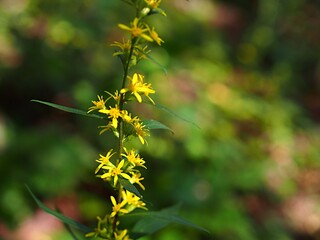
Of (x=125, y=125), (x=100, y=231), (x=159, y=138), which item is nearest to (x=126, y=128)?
(x=125, y=125)

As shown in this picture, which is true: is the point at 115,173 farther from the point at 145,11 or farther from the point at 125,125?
the point at 145,11

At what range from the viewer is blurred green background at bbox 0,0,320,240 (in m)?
4.32

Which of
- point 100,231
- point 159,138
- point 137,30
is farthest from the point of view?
point 159,138

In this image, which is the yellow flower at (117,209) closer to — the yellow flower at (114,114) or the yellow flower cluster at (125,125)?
the yellow flower cluster at (125,125)

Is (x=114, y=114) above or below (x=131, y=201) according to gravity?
above

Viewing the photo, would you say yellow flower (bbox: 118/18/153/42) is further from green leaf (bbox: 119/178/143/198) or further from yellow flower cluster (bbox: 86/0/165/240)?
green leaf (bbox: 119/178/143/198)

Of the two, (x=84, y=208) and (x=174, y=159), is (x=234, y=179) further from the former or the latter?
(x=84, y=208)

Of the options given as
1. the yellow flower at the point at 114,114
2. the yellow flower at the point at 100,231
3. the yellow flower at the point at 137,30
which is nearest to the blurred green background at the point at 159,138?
the yellow flower at the point at 100,231

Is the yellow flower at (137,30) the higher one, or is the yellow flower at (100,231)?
the yellow flower at (137,30)

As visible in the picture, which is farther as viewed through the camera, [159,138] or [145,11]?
[159,138]

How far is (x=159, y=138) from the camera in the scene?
4.64m

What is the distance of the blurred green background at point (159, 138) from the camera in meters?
4.32

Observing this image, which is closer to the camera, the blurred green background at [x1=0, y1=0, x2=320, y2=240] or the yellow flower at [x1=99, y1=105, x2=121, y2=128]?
the yellow flower at [x1=99, y1=105, x2=121, y2=128]

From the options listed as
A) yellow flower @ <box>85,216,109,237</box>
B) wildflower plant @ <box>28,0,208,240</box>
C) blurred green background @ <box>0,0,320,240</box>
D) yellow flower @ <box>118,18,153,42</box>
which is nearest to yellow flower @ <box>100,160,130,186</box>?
wildflower plant @ <box>28,0,208,240</box>
